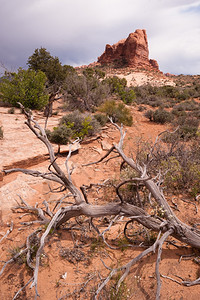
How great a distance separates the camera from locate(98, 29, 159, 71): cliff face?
49250 millimetres

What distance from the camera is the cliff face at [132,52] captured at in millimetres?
49250

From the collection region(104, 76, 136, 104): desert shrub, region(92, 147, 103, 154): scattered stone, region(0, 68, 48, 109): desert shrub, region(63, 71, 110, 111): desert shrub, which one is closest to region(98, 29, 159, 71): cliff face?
region(104, 76, 136, 104): desert shrub

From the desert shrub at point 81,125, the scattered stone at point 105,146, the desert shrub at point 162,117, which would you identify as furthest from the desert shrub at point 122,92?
the scattered stone at point 105,146

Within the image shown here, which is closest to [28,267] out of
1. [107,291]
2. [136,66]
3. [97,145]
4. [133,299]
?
[107,291]

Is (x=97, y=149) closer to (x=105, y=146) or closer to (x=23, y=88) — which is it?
(x=105, y=146)

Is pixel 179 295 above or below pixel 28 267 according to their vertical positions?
above

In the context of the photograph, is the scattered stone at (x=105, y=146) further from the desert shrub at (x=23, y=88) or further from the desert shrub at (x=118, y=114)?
the desert shrub at (x=23, y=88)

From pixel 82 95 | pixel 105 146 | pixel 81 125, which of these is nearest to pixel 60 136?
pixel 81 125

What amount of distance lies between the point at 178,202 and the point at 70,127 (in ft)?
18.1

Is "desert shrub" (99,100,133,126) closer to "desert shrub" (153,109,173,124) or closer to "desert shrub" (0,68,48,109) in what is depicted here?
"desert shrub" (153,109,173,124)

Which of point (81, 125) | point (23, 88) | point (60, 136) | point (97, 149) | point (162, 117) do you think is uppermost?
point (23, 88)

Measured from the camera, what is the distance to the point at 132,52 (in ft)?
164

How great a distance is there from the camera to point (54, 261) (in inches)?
97.4

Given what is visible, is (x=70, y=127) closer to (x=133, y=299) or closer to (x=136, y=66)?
(x=133, y=299)
